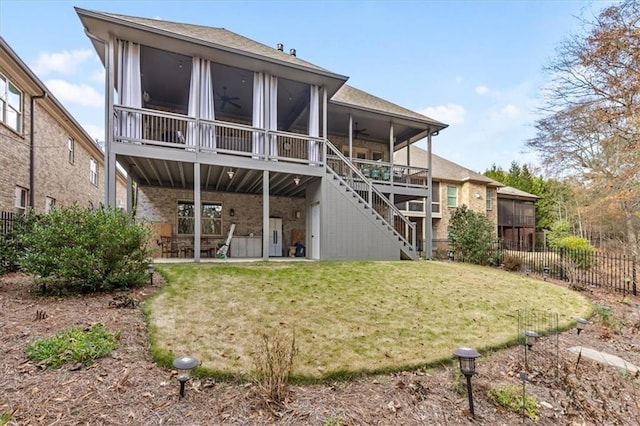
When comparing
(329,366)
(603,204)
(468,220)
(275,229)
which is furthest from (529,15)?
(329,366)

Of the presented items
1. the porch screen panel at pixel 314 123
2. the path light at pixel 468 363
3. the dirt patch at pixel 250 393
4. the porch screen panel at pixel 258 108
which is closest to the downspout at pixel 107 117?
the porch screen panel at pixel 258 108

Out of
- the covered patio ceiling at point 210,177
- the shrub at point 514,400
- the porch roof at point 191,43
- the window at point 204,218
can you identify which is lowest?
the shrub at point 514,400

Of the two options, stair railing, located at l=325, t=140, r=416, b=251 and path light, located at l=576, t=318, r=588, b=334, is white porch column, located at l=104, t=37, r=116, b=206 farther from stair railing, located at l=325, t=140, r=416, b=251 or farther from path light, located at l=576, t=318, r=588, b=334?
path light, located at l=576, t=318, r=588, b=334

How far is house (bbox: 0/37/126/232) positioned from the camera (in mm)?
9898

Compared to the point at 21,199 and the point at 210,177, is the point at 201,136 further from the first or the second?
the point at 21,199

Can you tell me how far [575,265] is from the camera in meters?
11.0

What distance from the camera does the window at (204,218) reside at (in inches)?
522

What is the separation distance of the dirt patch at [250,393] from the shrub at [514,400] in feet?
0.25

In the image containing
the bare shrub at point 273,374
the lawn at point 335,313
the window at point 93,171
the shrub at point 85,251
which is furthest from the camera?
the window at point 93,171

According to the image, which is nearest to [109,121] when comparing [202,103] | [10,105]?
[202,103]

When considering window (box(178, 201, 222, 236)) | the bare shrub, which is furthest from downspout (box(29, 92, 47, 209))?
the bare shrub

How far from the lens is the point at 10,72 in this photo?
1000 centimetres

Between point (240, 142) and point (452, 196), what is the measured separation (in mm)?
17540

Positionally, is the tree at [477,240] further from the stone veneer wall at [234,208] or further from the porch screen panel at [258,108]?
the porch screen panel at [258,108]
